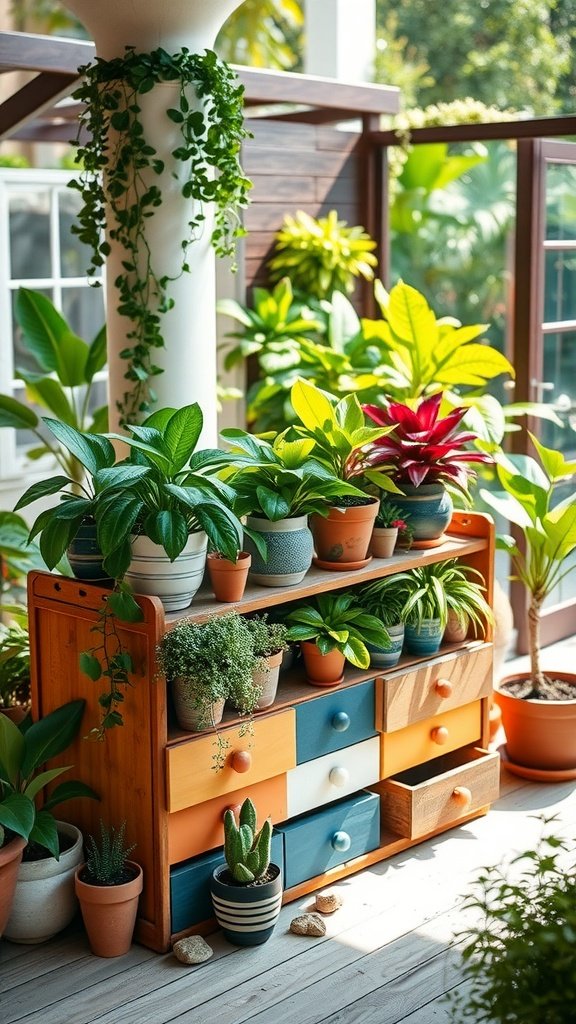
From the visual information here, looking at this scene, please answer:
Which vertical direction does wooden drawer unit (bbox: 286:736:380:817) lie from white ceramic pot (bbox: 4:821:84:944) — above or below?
above

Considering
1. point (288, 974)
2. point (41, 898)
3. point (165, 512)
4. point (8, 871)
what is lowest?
point (288, 974)

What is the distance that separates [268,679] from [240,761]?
0.73 feet

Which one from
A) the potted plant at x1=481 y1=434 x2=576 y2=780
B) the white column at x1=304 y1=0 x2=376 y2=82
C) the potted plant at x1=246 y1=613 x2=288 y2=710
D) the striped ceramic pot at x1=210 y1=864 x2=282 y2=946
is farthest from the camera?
the white column at x1=304 y1=0 x2=376 y2=82

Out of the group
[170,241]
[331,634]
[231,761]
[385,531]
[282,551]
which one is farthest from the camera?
[385,531]

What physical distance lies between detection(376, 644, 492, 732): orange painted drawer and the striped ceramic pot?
63 centimetres

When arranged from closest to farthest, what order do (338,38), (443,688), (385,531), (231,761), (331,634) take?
(231,761), (331,634), (385,531), (443,688), (338,38)

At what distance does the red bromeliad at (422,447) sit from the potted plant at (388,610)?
314mm

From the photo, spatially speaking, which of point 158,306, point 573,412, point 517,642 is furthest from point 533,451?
point 158,306

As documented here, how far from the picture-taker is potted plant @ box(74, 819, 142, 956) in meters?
3.06

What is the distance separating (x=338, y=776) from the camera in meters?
3.48

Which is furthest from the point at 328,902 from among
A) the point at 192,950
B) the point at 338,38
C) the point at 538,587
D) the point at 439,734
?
the point at 338,38

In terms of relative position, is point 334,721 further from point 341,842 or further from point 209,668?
point 209,668

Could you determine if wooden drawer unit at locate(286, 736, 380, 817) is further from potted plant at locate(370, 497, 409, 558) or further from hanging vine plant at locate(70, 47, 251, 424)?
hanging vine plant at locate(70, 47, 251, 424)

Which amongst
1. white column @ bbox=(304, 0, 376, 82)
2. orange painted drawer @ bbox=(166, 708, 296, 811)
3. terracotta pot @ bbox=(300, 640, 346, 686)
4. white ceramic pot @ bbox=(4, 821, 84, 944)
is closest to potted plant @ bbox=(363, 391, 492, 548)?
terracotta pot @ bbox=(300, 640, 346, 686)
